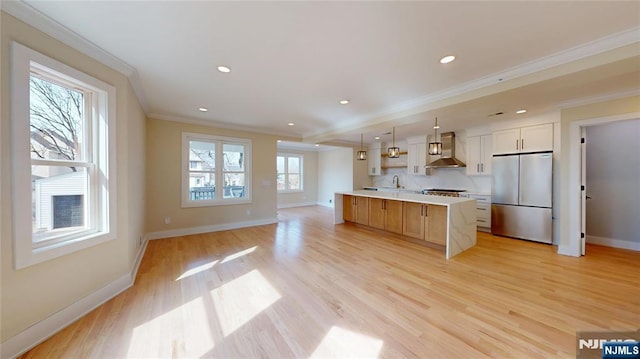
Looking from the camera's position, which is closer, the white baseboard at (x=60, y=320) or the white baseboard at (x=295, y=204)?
the white baseboard at (x=60, y=320)

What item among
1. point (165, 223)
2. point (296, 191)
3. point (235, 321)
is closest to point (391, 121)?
point (235, 321)

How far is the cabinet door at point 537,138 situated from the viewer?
420 cm

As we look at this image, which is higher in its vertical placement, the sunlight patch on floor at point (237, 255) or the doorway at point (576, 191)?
the doorway at point (576, 191)

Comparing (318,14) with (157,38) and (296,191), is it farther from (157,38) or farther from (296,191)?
(296,191)

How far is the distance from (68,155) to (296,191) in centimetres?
736

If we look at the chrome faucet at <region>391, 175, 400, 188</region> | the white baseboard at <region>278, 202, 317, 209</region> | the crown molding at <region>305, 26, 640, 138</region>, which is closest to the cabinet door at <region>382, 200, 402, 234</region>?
the crown molding at <region>305, 26, 640, 138</region>

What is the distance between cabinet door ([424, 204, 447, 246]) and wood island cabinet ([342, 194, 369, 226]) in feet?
4.84

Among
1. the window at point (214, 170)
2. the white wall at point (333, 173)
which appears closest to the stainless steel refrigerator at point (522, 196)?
the white wall at point (333, 173)

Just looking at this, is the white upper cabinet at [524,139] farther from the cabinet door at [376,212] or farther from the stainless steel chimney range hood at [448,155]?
the cabinet door at [376,212]

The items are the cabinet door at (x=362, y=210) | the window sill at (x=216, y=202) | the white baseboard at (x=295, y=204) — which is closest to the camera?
the window sill at (x=216, y=202)

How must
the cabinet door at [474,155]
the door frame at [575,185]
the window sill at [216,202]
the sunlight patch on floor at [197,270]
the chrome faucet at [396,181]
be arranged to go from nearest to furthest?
1. the sunlight patch on floor at [197,270]
2. the door frame at [575,185]
3. the window sill at [216,202]
4. the cabinet door at [474,155]
5. the chrome faucet at [396,181]

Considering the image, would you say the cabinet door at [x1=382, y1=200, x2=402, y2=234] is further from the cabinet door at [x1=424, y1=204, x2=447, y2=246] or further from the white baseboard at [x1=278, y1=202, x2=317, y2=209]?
the white baseboard at [x1=278, y1=202, x2=317, y2=209]

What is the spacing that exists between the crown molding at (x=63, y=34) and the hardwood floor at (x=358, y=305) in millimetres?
2447

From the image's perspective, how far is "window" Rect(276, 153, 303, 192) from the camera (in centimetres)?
896
